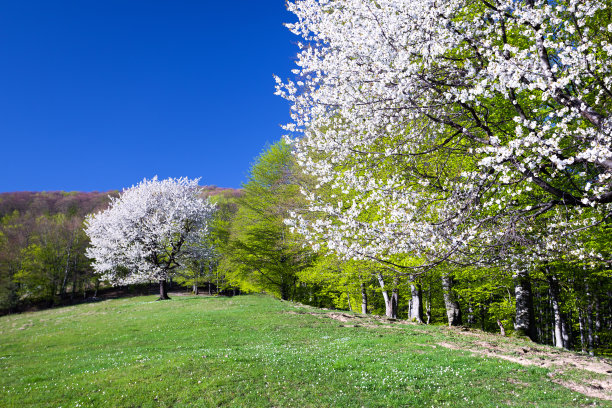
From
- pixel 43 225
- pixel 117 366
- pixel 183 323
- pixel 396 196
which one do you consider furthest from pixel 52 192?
pixel 396 196

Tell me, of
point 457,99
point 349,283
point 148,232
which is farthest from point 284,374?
point 148,232

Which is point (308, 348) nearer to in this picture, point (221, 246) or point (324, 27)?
point (324, 27)

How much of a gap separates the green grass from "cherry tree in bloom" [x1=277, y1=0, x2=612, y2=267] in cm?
295

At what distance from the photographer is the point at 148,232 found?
3294 cm

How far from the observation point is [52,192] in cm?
11062

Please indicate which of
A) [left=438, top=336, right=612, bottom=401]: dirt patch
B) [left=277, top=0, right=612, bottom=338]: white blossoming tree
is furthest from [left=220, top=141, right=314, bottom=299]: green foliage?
[left=277, top=0, right=612, bottom=338]: white blossoming tree

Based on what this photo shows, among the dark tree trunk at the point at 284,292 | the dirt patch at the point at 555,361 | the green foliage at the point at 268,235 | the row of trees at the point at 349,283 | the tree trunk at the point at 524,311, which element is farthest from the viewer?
the dark tree trunk at the point at 284,292

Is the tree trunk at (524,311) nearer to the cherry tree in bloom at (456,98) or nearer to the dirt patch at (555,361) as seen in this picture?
the dirt patch at (555,361)

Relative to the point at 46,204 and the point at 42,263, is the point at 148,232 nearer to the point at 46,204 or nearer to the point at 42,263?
the point at 42,263

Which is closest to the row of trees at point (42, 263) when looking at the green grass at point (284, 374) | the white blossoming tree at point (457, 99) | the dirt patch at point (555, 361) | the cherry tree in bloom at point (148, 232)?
the cherry tree in bloom at point (148, 232)

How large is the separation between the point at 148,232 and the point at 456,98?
107 feet

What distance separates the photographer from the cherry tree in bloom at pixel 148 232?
32875mm

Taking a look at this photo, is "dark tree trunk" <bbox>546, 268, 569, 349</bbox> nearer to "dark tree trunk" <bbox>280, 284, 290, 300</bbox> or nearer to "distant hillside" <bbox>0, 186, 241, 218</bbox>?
"dark tree trunk" <bbox>280, 284, 290, 300</bbox>

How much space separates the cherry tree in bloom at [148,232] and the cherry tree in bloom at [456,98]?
28510 mm
